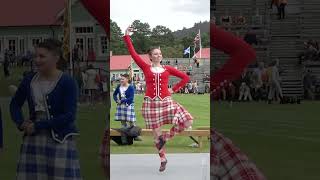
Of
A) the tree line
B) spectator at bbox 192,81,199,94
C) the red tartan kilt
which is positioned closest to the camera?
the red tartan kilt

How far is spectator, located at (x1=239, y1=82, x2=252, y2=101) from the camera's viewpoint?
401cm

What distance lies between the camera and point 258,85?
4.05 m

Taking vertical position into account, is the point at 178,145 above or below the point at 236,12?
below

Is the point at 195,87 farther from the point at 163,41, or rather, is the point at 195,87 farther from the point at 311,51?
the point at 311,51

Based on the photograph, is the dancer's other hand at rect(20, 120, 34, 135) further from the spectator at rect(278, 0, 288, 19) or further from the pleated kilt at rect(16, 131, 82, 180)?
the spectator at rect(278, 0, 288, 19)

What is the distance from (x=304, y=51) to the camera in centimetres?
402

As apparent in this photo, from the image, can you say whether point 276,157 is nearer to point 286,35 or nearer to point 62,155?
point 286,35

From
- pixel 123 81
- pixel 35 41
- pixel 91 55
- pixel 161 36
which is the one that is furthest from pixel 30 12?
pixel 161 36

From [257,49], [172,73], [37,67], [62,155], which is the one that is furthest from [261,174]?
[172,73]

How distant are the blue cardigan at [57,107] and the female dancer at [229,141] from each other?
98 cm

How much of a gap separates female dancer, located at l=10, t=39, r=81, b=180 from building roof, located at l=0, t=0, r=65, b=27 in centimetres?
28

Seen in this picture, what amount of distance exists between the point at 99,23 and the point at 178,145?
7580mm

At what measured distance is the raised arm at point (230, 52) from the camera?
388 centimetres

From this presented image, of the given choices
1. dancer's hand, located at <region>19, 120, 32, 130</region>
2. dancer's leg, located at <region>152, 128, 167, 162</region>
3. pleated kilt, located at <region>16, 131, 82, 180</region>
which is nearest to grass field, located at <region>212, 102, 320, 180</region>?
pleated kilt, located at <region>16, 131, 82, 180</region>
